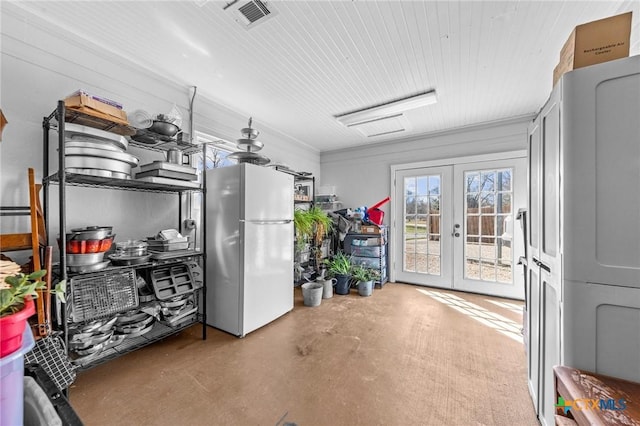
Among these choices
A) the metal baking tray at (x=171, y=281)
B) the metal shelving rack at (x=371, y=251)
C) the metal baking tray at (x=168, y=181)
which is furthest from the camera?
the metal shelving rack at (x=371, y=251)

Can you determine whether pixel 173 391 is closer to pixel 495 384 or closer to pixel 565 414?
pixel 565 414

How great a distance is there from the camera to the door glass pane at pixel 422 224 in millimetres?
4137

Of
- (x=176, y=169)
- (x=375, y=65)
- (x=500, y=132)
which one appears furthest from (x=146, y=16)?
(x=500, y=132)

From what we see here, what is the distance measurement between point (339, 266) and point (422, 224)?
66.1 inches

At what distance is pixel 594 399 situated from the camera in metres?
0.69

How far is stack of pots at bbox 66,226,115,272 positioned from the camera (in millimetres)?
1628

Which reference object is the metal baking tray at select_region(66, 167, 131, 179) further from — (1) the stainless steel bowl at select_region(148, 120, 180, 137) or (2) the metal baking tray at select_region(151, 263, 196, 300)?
(2) the metal baking tray at select_region(151, 263, 196, 300)

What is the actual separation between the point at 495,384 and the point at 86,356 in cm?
289

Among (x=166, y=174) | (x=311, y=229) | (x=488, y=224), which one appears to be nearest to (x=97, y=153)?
(x=166, y=174)

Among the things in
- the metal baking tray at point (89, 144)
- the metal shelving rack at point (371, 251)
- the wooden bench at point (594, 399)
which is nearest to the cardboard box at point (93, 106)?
the metal baking tray at point (89, 144)

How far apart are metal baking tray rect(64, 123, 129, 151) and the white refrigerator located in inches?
34.4

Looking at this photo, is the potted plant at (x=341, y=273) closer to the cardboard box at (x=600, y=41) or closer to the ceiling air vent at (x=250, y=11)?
the ceiling air vent at (x=250, y=11)

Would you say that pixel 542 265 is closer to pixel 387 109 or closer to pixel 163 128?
pixel 387 109

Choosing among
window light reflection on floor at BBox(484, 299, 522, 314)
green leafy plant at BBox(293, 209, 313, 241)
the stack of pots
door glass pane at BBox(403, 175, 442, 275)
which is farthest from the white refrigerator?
window light reflection on floor at BBox(484, 299, 522, 314)
